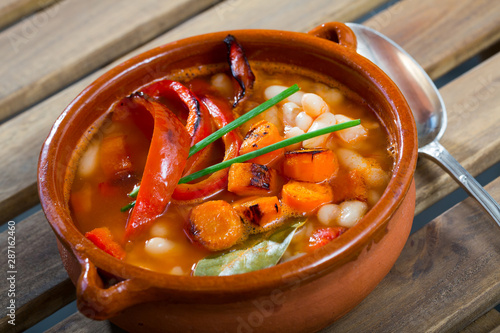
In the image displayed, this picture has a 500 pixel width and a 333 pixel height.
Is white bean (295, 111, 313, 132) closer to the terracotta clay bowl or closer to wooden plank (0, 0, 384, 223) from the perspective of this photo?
the terracotta clay bowl

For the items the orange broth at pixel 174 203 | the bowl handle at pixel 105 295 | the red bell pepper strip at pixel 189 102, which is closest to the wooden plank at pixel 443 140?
the orange broth at pixel 174 203

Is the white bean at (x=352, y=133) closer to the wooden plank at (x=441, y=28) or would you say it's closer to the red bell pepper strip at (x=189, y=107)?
the red bell pepper strip at (x=189, y=107)

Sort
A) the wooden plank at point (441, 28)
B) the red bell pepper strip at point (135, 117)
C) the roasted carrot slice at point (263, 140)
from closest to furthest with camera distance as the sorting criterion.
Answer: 1. the roasted carrot slice at point (263, 140)
2. the red bell pepper strip at point (135, 117)
3. the wooden plank at point (441, 28)

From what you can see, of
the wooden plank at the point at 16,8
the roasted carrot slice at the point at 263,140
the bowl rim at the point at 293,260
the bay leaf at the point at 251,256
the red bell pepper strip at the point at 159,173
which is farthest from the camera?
the wooden plank at the point at 16,8

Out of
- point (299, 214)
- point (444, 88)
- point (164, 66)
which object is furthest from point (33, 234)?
point (444, 88)

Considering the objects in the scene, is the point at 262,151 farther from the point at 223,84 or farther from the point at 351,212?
the point at 223,84

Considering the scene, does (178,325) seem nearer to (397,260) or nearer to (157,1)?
(397,260)

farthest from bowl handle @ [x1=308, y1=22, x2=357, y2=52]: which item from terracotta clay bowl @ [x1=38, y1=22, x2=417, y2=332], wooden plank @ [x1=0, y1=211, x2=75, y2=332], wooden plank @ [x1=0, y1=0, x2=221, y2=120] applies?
wooden plank @ [x1=0, y1=211, x2=75, y2=332]
